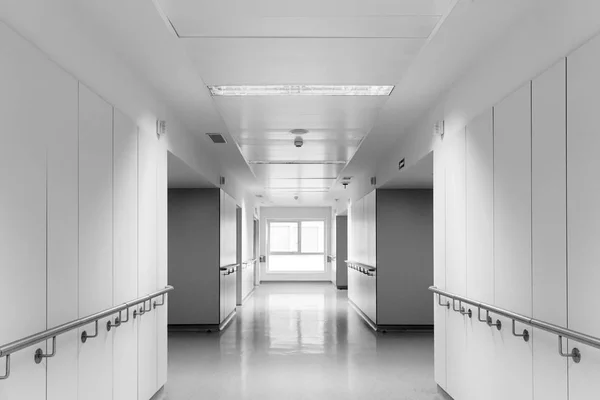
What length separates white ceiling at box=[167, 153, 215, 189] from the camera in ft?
21.8

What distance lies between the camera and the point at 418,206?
952 centimetres

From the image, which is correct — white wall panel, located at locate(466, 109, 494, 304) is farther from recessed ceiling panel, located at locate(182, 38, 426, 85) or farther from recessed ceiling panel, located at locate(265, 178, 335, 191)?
recessed ceiling panel, located at locate(265, 178, 335, 191)

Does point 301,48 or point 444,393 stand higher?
point 301,48

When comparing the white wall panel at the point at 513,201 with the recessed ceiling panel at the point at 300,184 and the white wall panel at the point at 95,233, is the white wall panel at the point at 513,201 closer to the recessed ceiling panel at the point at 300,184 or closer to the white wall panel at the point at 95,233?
the white wall panel at the point at 95,233

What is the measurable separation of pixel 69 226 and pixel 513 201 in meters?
2.74

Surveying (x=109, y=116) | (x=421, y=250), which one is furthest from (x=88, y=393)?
(x=421, y=250)

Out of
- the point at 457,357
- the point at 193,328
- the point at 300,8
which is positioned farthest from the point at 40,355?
the point at 193,328

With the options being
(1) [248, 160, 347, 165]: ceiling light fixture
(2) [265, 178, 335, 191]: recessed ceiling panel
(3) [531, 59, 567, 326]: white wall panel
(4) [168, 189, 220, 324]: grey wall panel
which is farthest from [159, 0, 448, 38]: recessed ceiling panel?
(2) [265, 178, 335, 191]: recessed ceiling panel

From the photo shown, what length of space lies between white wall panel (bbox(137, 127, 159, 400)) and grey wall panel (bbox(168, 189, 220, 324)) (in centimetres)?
418

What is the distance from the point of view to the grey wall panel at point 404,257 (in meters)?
9.38

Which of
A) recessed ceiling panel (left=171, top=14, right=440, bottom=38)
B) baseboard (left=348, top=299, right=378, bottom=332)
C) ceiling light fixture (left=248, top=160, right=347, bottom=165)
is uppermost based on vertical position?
recessed ceiling panel (left=171, top=14, right=440, bottom=38)

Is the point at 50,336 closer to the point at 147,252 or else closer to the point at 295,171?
the point at 147,252

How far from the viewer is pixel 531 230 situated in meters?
3.26

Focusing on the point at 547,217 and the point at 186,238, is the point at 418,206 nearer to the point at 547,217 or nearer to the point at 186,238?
the point at 186,238
